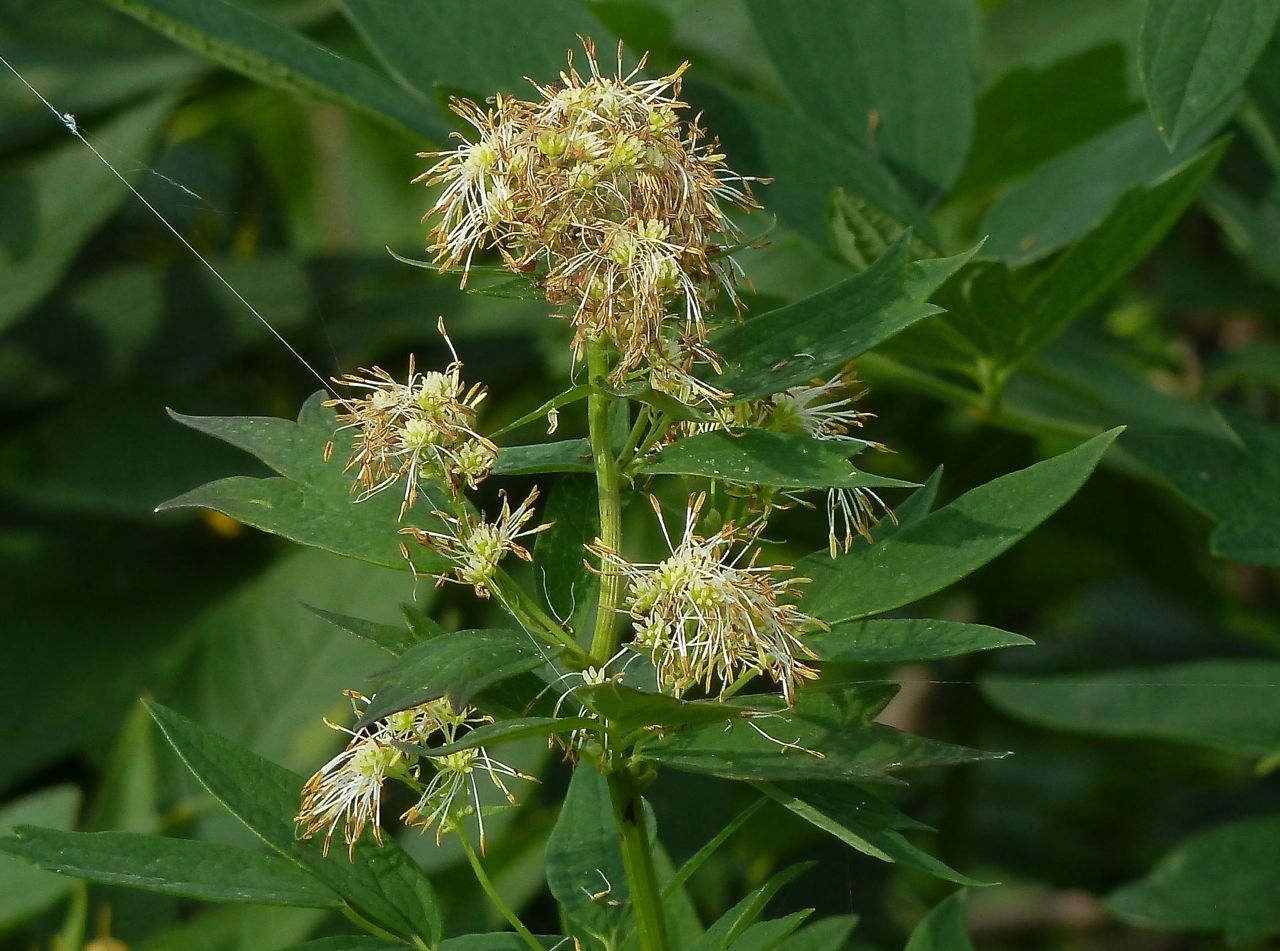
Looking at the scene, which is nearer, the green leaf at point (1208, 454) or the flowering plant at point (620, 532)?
the flowering plant at point (620, 532)

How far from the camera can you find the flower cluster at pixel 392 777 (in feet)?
1.76

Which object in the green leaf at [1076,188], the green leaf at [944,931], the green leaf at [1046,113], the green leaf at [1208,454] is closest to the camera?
the green leaf at [944,931]

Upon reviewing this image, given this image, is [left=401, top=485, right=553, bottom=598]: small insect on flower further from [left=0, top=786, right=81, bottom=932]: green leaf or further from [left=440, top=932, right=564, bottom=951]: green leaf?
[left=0, top=786, right=81, bottom=932]: green leaf

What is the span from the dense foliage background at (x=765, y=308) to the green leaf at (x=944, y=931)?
15 centimetres

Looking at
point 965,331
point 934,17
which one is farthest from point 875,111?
point 965,331

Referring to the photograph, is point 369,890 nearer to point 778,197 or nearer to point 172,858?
point 172,858

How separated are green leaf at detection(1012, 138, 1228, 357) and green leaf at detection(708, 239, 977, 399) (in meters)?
0.33

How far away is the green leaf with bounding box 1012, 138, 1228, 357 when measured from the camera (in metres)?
0.82

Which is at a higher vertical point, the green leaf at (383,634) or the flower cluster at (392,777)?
the green leaf at (383,634)

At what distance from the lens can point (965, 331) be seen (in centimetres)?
86

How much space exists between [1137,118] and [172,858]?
2.84 ft

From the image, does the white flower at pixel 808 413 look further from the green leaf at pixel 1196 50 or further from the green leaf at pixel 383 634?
the green leaf at pixel 1196 50

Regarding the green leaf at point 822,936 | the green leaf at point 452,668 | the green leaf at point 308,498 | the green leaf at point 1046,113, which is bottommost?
the green leaf at point 822,936

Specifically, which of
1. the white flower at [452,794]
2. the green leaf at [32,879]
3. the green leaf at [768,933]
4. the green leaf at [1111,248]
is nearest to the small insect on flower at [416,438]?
the white flower at [452,794]
